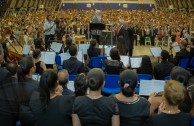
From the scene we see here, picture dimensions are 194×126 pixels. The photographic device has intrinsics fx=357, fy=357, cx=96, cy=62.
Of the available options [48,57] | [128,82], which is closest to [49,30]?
[48,57]

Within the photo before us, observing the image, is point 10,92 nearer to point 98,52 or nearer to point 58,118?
point 58,118

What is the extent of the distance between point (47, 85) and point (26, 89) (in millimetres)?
825

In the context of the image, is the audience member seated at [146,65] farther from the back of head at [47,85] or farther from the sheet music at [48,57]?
the back of head at [47,85]

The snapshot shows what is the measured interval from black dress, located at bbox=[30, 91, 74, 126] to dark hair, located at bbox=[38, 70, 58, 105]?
0.06 metres

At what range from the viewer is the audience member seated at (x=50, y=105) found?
12.8ft

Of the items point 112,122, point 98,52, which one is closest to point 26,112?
point 112,122

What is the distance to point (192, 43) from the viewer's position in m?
10.3

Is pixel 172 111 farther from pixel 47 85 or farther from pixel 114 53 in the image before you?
pixel 114 53

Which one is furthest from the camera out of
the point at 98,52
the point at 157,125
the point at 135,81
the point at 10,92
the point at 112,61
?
the point at 98,52

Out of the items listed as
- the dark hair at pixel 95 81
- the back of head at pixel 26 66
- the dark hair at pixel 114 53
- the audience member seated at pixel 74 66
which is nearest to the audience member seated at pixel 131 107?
the dark hair at pixel 95 81

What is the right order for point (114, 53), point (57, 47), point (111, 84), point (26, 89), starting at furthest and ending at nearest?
point (57, 47) → point (114, 53) → point (111, 84) → point (26, 89)

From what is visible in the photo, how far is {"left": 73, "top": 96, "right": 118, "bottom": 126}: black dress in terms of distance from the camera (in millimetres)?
3713

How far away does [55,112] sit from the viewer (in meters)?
3.89

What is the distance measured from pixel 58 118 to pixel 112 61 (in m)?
3.53
